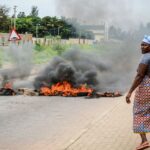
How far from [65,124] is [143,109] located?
310 cm

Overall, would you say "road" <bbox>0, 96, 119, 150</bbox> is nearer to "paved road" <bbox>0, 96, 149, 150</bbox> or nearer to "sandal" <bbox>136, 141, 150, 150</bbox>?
"paved road" <bbox>0, 96, 149, 150</bbox>

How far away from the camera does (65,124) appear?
33.1ft

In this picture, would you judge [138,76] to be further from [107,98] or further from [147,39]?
[107,98]

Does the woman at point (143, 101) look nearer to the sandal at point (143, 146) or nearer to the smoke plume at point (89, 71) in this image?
the sandal at point (143, 146)

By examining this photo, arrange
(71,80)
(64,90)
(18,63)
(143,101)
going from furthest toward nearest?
(18,63) < (71,80) < (64,90) < (143,101)

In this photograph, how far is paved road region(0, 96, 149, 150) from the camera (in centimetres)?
789

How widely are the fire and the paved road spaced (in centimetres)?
90

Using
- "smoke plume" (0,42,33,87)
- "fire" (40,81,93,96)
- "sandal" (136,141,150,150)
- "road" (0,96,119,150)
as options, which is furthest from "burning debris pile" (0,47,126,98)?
"sandal" (136,141,150,150)

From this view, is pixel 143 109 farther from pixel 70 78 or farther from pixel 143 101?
pixel 70 78

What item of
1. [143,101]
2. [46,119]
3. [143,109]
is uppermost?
[143,101]

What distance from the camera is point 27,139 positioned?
27.8 ft

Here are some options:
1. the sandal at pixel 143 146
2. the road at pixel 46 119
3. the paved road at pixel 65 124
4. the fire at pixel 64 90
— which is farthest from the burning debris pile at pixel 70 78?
the sandal at pixel 143 146

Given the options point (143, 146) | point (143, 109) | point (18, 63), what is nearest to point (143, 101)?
point (143, 109)

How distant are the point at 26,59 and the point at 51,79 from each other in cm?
784
